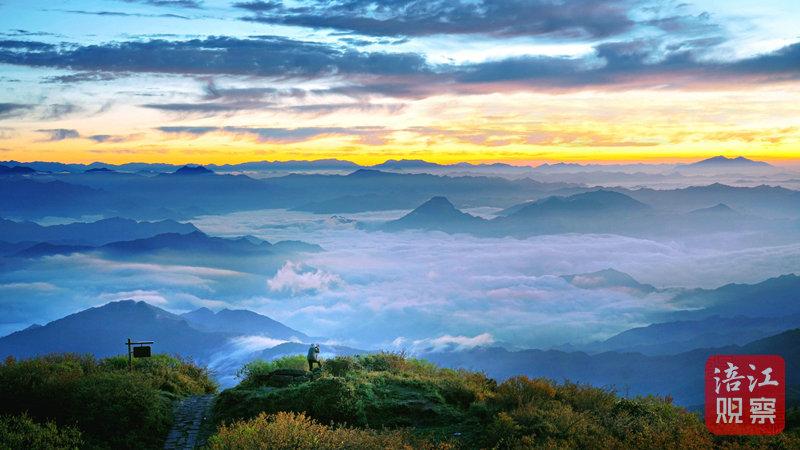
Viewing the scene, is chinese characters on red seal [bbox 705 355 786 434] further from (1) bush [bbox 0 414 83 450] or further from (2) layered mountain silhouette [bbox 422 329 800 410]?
(2) layered mountain silhouette [bbox 422 329 800 410]

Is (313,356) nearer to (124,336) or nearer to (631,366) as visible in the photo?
(631,366)

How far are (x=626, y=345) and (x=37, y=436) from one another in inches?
8046

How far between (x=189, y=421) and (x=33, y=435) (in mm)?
4249

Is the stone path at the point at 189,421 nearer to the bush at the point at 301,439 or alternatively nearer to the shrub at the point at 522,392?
the bush at the point at 301,439

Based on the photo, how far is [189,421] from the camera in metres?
17.2

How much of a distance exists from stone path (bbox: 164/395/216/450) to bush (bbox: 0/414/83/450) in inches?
91.4

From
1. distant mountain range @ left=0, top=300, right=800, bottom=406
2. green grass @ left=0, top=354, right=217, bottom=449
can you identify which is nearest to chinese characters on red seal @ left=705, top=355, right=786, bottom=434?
green grass @ left=0, top=354, right=217, bottom=449

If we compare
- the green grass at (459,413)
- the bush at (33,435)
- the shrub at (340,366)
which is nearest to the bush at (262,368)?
the green grass at (459,413)

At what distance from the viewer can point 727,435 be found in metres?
14.3

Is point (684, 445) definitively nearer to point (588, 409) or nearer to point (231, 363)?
point (588, 409)

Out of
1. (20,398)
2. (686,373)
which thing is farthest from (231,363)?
(20,398)

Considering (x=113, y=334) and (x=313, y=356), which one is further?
(x=113, y=334)

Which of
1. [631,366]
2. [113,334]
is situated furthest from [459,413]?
[113,334]

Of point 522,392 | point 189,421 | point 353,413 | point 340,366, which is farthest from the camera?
point 340,366
